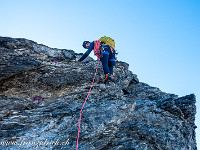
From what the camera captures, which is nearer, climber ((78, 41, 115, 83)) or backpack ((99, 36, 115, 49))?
climber ((78, 41, 115, 83))

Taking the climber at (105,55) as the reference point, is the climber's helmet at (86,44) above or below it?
above

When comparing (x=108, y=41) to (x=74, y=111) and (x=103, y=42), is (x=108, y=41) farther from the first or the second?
(x=74, y=111)

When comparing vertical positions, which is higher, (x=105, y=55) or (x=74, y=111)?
(x=105, y=55)

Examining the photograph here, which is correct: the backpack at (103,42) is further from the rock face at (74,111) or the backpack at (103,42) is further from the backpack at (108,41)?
the rock face at (74,111)

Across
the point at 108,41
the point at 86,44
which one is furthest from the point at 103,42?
the point at 86,44

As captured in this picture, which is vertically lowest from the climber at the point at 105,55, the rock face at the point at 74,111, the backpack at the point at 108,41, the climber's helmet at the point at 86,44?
the rock face at the point at 74,111

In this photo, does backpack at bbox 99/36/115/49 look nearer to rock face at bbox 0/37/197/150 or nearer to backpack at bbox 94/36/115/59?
backpack at bbox 94/36/115/59

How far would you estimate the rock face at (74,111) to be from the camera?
6562mm

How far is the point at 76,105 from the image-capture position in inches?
322

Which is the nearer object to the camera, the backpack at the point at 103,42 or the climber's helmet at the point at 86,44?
the backpack at the point at 103,42

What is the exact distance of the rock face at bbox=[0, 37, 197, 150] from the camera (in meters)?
6.56

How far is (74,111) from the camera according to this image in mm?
7637

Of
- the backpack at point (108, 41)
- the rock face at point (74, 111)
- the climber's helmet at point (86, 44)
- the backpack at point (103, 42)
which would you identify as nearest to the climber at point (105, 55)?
the climber's helmet at point (86, 44)

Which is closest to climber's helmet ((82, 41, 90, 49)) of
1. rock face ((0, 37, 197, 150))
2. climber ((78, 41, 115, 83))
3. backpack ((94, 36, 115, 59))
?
climber ((78, 41, 115, 83))
